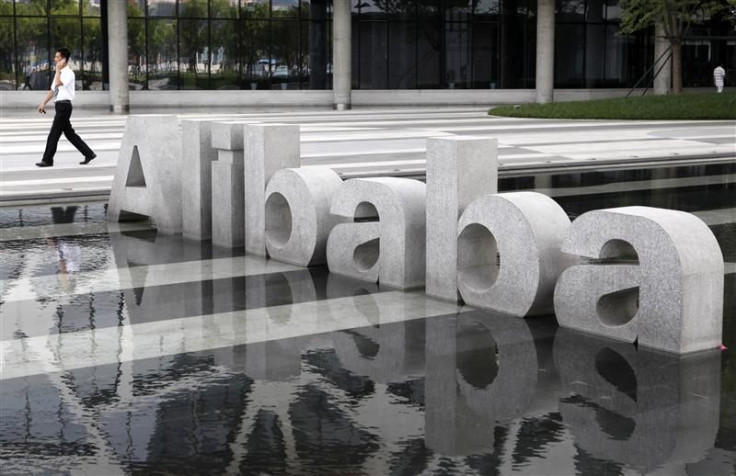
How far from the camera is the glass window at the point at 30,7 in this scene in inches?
1737

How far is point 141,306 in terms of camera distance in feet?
29.1

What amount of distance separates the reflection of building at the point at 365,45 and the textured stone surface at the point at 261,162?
33.4m

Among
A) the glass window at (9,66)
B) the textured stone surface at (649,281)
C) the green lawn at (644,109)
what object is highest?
the glass window at (9,66)

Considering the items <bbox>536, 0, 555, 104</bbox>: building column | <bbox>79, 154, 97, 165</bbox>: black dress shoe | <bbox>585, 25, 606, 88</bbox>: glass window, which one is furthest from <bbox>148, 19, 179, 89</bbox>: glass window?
<bbox>79, 154, 97, 165</bbox>: black dress shoe

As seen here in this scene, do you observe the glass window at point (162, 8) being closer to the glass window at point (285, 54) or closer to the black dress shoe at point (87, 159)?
the glass window at point (285, 54)

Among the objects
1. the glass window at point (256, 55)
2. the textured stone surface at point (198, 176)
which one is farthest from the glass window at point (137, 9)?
the textured stone surface at point (198, 176)

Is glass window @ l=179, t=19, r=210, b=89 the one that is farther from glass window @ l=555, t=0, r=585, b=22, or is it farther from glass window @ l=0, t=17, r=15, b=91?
glass window @ l=555, t=0, r=585, b=22

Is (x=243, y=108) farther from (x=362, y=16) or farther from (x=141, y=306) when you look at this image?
(x=141, y=306)

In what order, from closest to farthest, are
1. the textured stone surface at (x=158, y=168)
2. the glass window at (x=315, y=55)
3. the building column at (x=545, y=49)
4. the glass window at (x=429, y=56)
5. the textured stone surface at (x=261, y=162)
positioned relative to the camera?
the textured stone surface at (x=261, y=162), the textured stone surface at (x=158, y=168), the building column at (x=545, y=49), the glass window at (x=315, y=55), the glass window at (x=429, y=56)

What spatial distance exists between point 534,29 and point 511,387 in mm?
46053

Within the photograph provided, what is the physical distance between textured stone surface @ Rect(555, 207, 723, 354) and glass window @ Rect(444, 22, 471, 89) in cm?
4249

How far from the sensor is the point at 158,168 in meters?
12.6

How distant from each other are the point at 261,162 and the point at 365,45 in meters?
38.9

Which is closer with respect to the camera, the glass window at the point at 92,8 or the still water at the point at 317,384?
the still water at the point at 317,384
